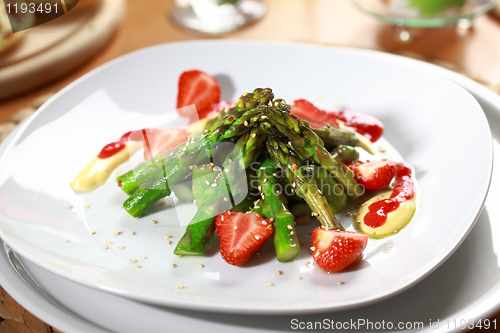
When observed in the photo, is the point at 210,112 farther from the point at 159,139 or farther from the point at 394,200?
the point at 394,200

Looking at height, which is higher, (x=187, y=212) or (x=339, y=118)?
(x=339, y=118)

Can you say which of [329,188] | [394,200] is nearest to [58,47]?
[329,188]

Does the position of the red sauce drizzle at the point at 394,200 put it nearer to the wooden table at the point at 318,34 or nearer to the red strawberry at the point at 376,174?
the red strawberry at the point at 376,174

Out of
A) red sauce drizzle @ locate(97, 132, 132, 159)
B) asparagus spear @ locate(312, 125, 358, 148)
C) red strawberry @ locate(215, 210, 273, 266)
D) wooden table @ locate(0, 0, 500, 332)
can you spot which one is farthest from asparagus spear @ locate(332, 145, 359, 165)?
wooden table @ locate(0, 0, 500, 332)

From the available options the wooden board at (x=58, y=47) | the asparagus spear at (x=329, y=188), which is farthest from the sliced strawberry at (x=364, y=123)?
the wooden board at (x=58, y=47)

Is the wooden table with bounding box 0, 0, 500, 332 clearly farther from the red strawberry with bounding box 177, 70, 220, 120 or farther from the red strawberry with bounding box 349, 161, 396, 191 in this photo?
the red strawberry with bounding box 349, 161, 396, 191

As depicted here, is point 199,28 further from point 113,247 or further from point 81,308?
point 81,308
